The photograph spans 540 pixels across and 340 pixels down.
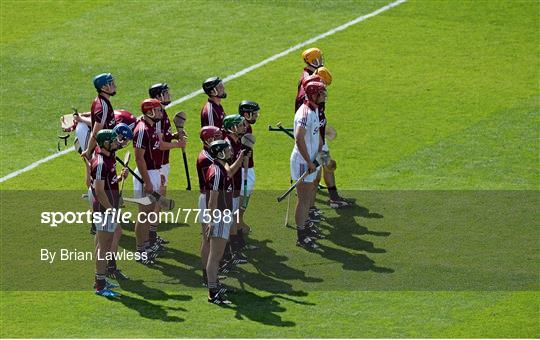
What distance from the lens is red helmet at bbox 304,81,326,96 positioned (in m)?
20.5

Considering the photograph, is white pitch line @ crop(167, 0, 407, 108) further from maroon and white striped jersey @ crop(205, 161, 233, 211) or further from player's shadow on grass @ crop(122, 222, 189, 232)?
maroon and white striped jersey @ crop(205, 161, 233, 211)

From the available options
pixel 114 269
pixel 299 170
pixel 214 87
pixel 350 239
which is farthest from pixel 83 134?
pixel 350 239

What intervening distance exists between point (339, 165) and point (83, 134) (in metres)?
4.78

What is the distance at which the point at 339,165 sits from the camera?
24.1 m

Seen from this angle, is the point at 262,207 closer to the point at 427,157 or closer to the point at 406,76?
the point at 427,157

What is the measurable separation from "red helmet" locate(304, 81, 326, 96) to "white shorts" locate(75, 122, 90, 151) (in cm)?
374

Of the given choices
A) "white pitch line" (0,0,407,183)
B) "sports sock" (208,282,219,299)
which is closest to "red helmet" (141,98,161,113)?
"sports sock" (208,282,219,299)

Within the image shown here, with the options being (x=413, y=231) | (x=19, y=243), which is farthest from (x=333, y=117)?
(x=19, y=243)

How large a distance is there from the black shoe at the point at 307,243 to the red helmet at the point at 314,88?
2199mm

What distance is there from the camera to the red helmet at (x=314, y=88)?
20.5 m

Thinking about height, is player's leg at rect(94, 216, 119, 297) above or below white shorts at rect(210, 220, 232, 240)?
below

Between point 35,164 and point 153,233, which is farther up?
Answer: point 35,164

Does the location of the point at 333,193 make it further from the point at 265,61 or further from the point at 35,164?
the point at 265,61

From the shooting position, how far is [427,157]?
79.7 ft
